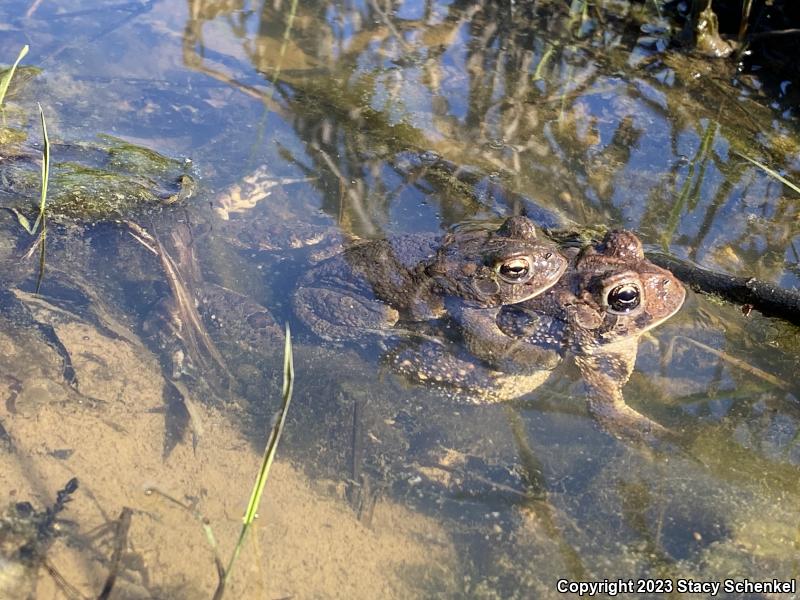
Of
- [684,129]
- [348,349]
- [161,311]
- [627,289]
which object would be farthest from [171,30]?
[627,289]

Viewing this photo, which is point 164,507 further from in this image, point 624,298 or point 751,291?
point 751,291

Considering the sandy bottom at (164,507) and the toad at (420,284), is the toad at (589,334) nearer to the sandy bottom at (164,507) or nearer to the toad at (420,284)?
the toad at (420,284)

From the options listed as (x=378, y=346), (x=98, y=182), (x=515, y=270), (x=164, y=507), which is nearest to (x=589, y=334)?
(x=515, y=270)

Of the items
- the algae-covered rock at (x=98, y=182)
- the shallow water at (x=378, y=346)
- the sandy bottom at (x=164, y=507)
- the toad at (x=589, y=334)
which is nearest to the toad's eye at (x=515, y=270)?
the toad at (x=589, y=334)


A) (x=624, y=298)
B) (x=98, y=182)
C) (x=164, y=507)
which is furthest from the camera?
(x=98, y=182)

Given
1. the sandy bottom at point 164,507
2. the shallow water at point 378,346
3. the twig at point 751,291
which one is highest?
the twig at point 751,291

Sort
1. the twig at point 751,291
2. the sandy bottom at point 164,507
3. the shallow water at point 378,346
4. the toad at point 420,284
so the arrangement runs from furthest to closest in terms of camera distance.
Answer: the toad at point 420,284 < the twig at point 751,291 < the shallow water at point 378,346 < the sandy bottom at point 164,507
